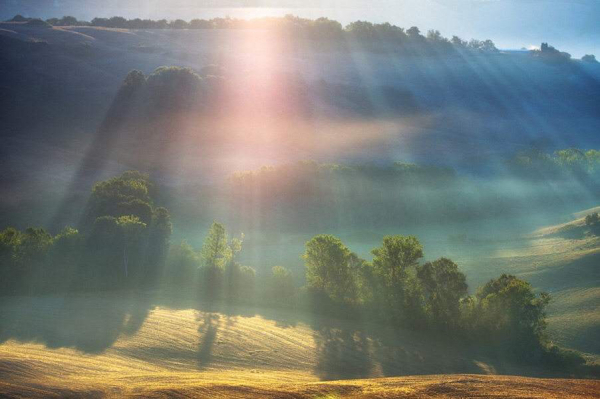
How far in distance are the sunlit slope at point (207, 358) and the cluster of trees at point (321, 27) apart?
13586 centimetres

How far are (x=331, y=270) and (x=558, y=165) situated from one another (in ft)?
200

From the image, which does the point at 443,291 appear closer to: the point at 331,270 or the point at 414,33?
the point at 331,270

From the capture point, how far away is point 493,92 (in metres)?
135

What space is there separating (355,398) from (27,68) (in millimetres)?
109030

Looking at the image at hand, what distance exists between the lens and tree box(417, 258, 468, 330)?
32.0 metres

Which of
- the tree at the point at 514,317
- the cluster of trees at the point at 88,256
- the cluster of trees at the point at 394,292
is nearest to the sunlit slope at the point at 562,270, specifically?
the cluster of trees at the point at 394,292

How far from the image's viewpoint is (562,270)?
43531 millimetres

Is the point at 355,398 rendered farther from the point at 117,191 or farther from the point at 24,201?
the point at 24,201

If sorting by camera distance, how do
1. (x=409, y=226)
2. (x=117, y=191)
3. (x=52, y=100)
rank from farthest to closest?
(x=52, y=100), (x=409, y=226), (x=117, y=191)

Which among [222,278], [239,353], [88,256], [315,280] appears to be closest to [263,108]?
[222,278]

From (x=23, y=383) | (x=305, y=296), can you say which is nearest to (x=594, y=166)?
(x=305, y=296)

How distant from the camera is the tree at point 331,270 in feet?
117

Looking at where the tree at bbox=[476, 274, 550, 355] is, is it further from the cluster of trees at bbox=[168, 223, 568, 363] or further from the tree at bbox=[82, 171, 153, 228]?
the tree at bbox=[82, 171, 153, 228]

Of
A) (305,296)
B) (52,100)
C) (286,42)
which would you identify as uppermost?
(286,42)
